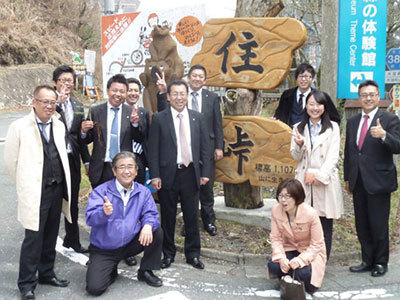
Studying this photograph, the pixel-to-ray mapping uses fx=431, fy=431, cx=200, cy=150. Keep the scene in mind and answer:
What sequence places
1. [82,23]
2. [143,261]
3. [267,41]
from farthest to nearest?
[82,23], [267,41], [143,261]

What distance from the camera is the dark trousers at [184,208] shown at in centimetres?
445

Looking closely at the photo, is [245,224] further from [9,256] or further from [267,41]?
[9,256]

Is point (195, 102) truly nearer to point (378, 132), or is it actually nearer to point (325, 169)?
point (325, 169)

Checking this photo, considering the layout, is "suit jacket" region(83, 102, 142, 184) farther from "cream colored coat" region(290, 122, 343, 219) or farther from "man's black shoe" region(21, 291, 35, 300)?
"cream colored coat" region(290, 122, 343, 219)

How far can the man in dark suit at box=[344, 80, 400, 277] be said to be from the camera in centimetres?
417

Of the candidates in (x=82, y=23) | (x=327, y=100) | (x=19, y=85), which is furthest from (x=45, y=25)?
(x=327, y=100)

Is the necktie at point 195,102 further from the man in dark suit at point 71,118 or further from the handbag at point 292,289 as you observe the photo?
the handbag at point 292,289

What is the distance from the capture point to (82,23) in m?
30.8

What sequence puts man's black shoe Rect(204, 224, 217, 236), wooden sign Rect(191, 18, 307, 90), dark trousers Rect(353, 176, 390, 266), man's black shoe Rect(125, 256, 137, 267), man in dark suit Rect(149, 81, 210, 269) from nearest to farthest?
dark trousers Rect(353, 176, 390, 266) → man in dark suit Rect(149, 81, 210, 269) → man's black shoe Rect(125, 256, 137, 267) → wooden sign Rect(191, 18, 307, 90) → man's black shoe Rect(204, 224, 217, 236)


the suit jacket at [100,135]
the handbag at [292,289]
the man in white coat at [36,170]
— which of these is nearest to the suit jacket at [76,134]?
the suit jacket at [100,135]

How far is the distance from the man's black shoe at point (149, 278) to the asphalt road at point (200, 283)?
54 millimetres

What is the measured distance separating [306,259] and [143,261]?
5.00ft

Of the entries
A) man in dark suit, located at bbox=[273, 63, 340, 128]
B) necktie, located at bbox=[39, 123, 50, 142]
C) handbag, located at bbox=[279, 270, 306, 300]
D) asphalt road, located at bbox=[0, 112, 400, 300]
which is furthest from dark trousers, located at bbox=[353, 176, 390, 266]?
necktie, located at bbox=[39, 123, 50, 142]

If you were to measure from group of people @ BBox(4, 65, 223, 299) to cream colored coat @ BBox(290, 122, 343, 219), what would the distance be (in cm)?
106
